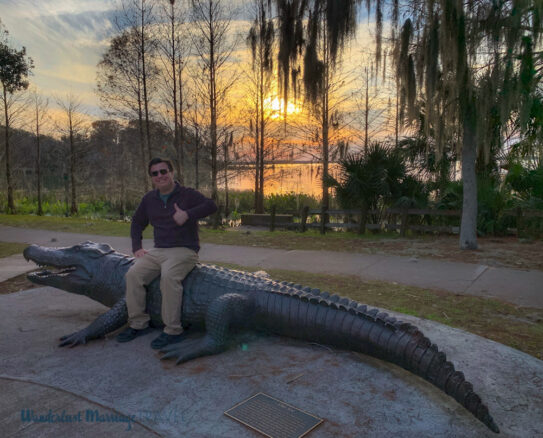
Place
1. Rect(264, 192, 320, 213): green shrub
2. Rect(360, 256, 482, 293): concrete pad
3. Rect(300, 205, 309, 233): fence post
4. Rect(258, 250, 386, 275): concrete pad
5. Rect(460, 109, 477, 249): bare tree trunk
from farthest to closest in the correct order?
Rect(264, 192, 320, 213): green shrub
Rect(300, 205, 309, 233): fence post
Rect(460, 109, 477, 249): bare tree trunk
Rect(258, 250, 386, 275): concrete pad
Rect(360, 256, 482, 293): concrete pad

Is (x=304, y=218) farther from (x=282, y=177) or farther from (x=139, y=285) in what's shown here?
(x=282, y=177)

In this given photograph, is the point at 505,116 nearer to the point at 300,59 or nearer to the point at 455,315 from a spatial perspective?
the point at 455,315

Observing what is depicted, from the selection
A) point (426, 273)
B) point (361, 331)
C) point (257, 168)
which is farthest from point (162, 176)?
point (257, 168)

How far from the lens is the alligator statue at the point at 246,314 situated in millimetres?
2662

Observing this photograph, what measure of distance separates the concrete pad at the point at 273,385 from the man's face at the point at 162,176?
4.64 feet

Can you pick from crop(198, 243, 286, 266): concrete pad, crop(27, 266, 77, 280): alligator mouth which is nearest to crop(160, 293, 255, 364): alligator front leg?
crop(27, 266, 77, 280): alligator mouth

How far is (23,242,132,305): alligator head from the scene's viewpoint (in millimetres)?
3900

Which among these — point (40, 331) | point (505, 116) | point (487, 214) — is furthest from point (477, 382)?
point (487, 214)

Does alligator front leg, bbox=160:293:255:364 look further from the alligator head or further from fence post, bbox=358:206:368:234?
fence post, bbox=358:206:368:234

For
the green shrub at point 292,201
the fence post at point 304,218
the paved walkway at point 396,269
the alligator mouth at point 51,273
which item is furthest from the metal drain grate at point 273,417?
the green shrub at point 292,201

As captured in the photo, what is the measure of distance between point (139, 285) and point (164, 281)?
306 millimetres

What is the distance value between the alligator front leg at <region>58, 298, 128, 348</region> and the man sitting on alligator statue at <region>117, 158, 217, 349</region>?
0.10 m

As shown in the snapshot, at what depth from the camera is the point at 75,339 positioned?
338 centimetres

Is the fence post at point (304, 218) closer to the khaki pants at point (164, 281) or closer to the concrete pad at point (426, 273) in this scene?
the concrete pad at point (426, 273)
